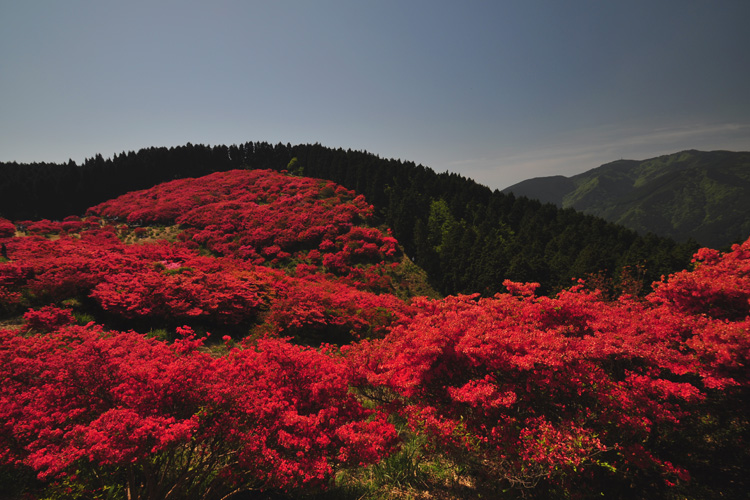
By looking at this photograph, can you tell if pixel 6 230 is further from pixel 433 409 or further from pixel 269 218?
pixel 433 409

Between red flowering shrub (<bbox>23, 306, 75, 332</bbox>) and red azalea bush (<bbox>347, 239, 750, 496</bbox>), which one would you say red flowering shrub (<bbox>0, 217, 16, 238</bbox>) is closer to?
red flowering shrub (<bbox>23, 306, 75, 332</bbox>)

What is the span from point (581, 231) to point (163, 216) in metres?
46.7

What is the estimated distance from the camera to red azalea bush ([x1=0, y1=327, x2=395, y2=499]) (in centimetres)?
421

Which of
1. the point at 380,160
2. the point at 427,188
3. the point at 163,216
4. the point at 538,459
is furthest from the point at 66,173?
the point at 538,459

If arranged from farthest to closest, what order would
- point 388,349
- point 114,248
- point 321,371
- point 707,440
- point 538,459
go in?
point 114,248 < point 388,349 < point 321,371 < point 707,440 < point 538,459

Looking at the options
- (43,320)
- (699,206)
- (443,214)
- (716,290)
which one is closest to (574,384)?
(716,290)

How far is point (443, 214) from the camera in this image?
33.8 metres

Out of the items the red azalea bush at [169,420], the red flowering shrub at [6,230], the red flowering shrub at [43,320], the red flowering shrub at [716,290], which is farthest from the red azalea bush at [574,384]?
the red flowering shrub at [6,230]

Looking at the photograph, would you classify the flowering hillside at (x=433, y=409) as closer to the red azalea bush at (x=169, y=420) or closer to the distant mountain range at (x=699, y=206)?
the red azalea bush at (x=169, y=420)

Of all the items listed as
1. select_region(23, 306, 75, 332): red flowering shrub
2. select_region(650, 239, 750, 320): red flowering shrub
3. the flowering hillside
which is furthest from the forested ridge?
select_region(23, 306, 75, 332): red flowering shrub

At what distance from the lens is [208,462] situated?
5215mm

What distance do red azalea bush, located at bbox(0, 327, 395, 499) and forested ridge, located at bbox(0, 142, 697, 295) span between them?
19.3 metres

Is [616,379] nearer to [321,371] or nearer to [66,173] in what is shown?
[321,371]

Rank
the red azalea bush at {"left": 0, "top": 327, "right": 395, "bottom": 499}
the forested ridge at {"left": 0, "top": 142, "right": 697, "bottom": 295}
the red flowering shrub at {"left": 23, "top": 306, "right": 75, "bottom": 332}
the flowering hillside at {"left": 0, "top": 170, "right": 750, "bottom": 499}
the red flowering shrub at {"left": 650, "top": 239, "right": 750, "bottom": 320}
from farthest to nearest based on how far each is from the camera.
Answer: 1. the forested ridge at {"left": 0, "top": 142, "right": 697, "bottom": 295}
2. the red flowering shrub at {"left": 23, "top": 306, "right": 75, "bottom": 332}
3. the red flowering shrub at {"left": 650, "top": 239, "right": 750, "bottom": 320}
4. the flowering hillside at {"left": 0, "top": 170, "right": 750, "bottom": 499}
5. the red azalea bush at {"left": 0, "top": 327, "right": 395, "bottom": 499}
